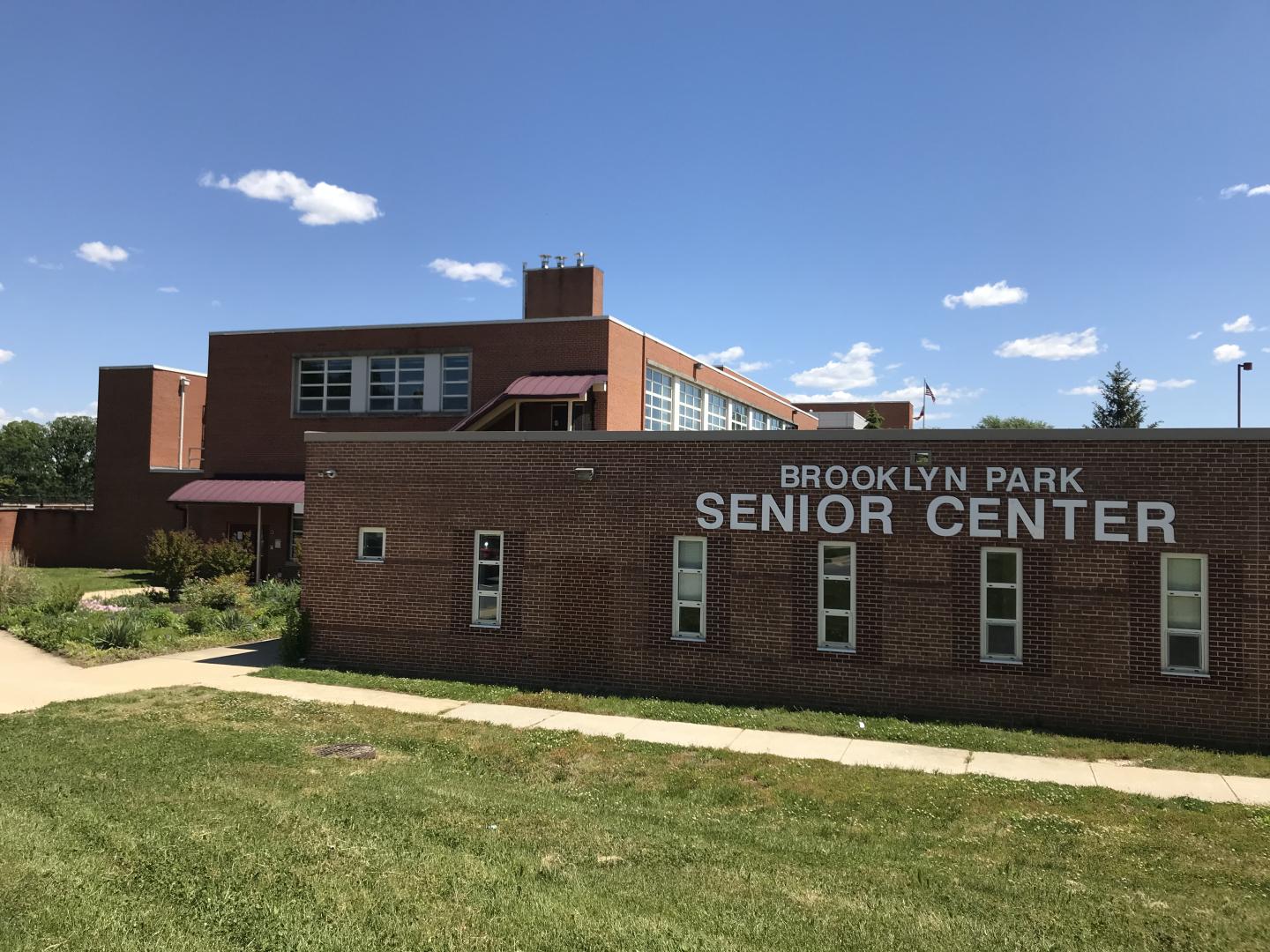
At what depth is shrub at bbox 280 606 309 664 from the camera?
17.0 metres

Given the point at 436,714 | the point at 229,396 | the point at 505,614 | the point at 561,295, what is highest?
the point at 561,295

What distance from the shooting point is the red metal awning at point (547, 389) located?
2739 centimetres

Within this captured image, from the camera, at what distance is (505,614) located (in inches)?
618

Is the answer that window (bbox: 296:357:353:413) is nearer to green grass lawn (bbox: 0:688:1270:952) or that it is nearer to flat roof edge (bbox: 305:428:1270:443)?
flat roof edge (bbox: 305:428:1270:443)

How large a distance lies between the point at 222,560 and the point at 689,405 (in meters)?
17.4

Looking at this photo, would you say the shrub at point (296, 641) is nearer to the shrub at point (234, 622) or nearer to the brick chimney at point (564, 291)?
the shrub at point (234, 622)

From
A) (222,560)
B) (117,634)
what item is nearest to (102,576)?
(222,560)

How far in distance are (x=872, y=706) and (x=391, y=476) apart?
895 centimetres

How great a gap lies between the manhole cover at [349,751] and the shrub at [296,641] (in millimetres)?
6320

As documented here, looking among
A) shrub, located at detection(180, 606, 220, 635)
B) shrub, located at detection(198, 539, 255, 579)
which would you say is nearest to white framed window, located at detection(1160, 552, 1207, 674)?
shrub, located at detection(180, 606, 220, 635)

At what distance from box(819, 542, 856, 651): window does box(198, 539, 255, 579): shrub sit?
783 inches

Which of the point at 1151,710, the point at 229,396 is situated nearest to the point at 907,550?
the point at 1151,710

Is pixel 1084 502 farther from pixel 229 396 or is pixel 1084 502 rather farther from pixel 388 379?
pixel 229 396

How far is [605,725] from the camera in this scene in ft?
41.7
